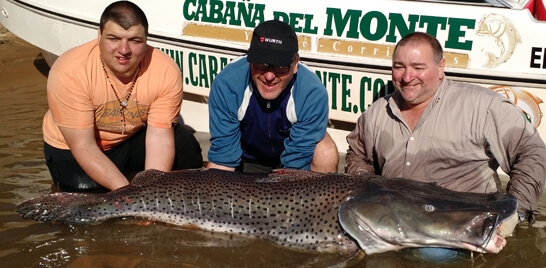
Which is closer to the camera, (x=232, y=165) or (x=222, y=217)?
(x=222, y=217)

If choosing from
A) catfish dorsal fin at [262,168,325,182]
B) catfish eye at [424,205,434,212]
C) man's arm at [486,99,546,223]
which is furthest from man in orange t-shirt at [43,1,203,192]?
man's arm at [486,99,546,223]

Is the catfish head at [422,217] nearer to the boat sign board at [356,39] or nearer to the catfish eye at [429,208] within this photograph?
the catfish eye at [429,208]

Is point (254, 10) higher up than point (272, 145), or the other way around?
point (254, 10)

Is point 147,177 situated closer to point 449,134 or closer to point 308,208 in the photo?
point 308,208

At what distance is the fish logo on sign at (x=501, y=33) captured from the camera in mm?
5797

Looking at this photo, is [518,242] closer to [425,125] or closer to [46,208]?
[425,125]

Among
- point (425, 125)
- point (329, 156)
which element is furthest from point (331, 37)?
point (425, 125)

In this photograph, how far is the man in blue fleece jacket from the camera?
5.27 metres

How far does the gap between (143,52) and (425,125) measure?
2148 millimetres

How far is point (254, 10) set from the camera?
664 centimetres

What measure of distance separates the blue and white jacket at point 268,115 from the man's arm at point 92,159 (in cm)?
75

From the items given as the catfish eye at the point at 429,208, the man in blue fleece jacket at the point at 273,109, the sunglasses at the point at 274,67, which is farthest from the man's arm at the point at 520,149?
the sunglasses at the point at 274,67

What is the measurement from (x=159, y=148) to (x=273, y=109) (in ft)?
3.15

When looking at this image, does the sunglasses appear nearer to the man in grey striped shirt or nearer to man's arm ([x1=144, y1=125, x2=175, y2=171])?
the man in grey striped shirt
